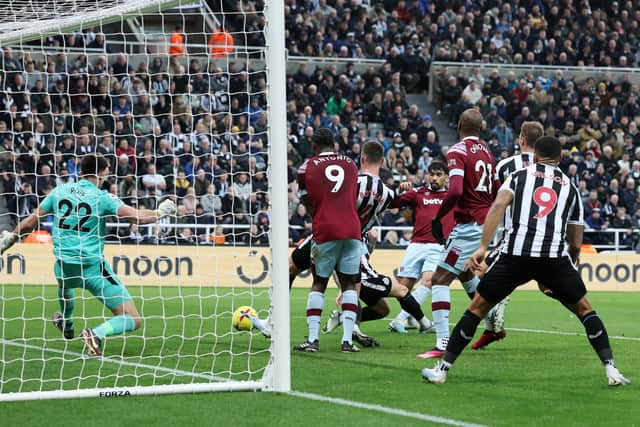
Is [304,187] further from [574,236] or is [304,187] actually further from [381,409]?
[381,409]

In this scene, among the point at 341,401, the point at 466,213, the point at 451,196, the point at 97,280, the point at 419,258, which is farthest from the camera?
the point at 419,258

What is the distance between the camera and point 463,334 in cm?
730

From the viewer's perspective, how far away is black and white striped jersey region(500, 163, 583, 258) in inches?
289

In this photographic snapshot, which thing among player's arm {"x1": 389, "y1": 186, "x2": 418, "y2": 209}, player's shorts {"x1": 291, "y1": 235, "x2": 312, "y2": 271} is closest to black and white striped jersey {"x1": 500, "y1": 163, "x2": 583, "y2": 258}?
player's arm {"x1": 389, "y1": 186, "x2": 418, "y2": 209}

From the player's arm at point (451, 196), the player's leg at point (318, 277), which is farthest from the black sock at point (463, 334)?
the player's leg at point (318, 277)

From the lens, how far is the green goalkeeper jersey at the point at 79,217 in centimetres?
907

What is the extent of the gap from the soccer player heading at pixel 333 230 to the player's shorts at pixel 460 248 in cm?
84

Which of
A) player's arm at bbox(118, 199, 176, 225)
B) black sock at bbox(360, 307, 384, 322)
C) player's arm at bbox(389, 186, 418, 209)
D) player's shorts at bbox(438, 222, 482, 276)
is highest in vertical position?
player's arm at bbox(118, 199, 176, 225)

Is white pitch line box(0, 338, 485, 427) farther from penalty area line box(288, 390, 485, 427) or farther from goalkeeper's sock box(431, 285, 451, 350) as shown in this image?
goalkeeper's sock box(431, 285, 451, 350)

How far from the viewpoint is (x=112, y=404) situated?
657cm

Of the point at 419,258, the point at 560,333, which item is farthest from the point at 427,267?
the point at 560,333

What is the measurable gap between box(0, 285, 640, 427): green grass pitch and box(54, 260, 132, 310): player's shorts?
54cm

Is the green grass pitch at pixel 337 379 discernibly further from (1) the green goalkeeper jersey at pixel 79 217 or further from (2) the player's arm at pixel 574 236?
(2) the player's arm at pixel 574 236

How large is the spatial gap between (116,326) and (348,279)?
214 centimetres
